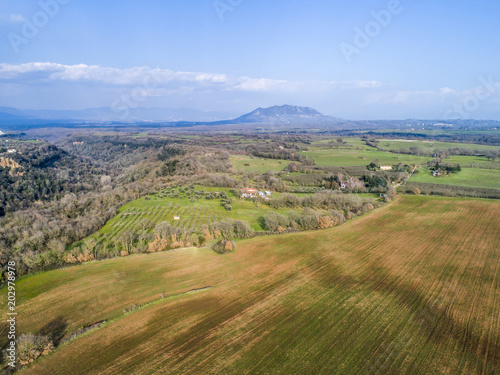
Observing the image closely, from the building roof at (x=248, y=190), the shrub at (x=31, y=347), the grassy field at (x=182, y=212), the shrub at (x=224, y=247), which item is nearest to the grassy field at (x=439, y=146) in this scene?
the building roof at (x=248, y=190)

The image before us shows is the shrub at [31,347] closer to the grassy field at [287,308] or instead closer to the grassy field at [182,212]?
the grassy field at [287,308]

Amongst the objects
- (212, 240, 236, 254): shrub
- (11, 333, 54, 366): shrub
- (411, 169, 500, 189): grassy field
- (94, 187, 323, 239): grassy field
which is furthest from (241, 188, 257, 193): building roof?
(11, 333, 54, 366): shrub

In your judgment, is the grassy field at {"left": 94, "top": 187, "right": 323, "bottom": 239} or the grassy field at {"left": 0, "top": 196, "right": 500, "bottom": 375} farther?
the grassy field at {"left": 94, "top": 187, "right": 323, "bottom": 239}

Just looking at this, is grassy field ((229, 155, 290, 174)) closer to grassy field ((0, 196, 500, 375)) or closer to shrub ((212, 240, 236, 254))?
shrub ((212, 240, 236, 254))

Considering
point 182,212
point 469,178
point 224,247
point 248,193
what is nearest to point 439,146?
point 469,178

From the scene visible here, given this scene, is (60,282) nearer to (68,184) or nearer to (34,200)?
(34,200)

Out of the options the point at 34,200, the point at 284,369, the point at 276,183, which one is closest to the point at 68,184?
the point at 34,200
